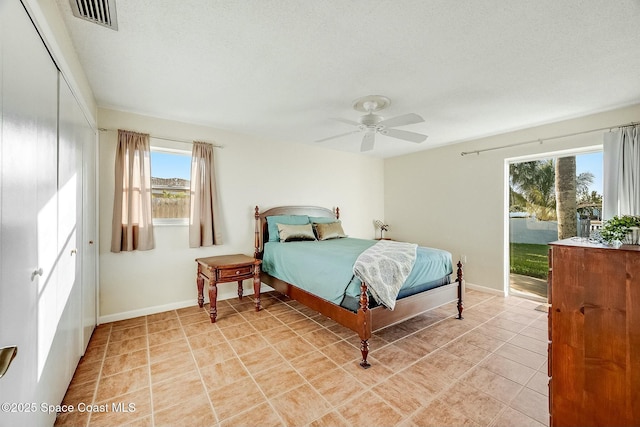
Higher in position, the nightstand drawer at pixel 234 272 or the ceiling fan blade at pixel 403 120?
the ceiling fan blade at pixel 403 120

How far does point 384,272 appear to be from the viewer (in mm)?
2523

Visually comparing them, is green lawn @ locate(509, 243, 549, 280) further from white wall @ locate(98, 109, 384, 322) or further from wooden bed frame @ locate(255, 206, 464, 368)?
white wall @ locate(98, 109, 384, 322)

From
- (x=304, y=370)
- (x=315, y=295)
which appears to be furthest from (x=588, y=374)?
(x=315, y=295)

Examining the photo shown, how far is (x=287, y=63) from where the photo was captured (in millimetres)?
2252

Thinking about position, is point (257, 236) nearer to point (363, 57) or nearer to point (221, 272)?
point (221, 272)

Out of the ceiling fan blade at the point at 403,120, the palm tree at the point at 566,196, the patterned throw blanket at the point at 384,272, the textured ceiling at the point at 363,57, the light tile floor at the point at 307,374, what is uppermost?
the textured ceiling at the point at 363,57

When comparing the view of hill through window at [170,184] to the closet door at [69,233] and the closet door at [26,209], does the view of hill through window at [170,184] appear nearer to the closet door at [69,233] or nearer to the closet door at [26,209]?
the closet door at [69,233]

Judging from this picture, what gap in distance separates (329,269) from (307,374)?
0.94 m

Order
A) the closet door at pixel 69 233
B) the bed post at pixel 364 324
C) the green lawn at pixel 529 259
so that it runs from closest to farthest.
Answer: the closet door at pixel 69 233 → the bed post at pixel 364 324 → the green lawn at pixel 529 259

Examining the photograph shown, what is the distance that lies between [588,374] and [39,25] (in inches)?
126

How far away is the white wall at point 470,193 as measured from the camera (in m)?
3.69

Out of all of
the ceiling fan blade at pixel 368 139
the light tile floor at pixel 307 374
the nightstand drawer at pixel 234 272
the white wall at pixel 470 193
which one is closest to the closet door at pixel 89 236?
the light tile floor at pixel 307 374

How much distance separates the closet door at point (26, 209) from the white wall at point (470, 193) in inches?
201

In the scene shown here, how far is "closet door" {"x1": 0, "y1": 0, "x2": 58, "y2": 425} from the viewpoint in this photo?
1.01 meters
